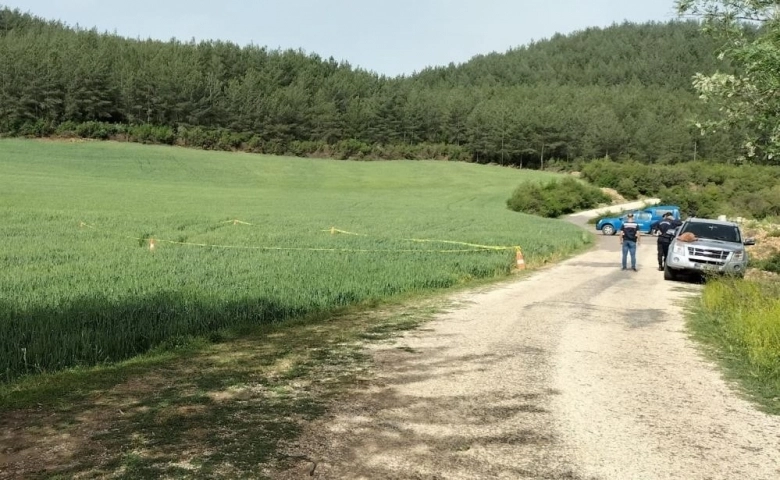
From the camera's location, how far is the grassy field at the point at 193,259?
888 cm

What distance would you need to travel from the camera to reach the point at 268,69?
141375 mm

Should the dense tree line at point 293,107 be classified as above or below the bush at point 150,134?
above

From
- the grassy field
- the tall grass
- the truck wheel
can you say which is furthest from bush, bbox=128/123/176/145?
the tall grass

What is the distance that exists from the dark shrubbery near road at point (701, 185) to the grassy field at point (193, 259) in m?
25.9

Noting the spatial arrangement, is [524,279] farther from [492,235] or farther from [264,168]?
[264,168]

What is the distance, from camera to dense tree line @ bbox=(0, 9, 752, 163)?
3526 inches

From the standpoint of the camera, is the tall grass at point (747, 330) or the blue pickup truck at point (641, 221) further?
the blue pickup truck at point (641, 221)

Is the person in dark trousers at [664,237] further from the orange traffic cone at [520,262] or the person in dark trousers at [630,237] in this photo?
the orange traffic cone at [520,262]

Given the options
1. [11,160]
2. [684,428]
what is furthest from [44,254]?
[11,160]

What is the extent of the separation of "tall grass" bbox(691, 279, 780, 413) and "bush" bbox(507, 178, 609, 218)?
45012 millimetres

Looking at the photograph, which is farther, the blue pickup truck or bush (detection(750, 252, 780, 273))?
the blue pickup truck

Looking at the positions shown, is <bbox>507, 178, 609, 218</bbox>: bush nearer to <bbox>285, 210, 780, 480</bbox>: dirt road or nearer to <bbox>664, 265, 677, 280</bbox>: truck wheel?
<bbox>664, 265, 677, 280</bbox>: truck wheel

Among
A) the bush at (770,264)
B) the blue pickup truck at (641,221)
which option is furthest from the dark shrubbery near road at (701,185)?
the bush at (770,264)

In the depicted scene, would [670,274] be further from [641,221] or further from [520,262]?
[641,221]
